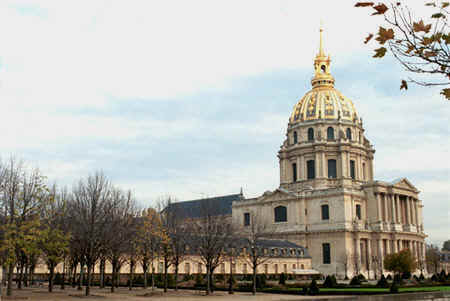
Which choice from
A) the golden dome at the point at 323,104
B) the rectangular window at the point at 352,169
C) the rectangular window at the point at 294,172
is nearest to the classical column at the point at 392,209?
the rectangular window at the point at 352,169

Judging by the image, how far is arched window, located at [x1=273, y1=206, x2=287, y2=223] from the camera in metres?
98.5

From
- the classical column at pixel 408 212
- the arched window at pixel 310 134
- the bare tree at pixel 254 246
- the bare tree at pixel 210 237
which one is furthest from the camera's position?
the arched window at pixel 310 134

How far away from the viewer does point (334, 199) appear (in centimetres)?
9144

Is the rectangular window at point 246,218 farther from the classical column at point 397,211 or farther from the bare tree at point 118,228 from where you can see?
the bare tree at point 118,228

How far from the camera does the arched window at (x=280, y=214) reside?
9853 centimetres

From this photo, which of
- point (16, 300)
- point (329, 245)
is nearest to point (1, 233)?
point (16, 300)

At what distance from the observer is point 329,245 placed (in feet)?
297

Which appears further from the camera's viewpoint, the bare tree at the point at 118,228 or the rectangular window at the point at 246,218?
the rectangular window at the point at 246,218

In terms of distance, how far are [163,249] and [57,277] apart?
22.7 metres

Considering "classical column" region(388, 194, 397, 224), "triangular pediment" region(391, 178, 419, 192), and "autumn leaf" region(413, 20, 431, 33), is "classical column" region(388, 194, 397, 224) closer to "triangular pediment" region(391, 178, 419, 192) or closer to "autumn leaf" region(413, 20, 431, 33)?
"triangular pediment" region(391, 178, 419, 192)

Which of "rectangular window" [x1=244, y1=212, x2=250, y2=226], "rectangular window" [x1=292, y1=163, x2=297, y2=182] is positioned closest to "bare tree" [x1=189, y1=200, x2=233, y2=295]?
"rectangular window" [x1=244, y1=212, x2=250, y2=226]

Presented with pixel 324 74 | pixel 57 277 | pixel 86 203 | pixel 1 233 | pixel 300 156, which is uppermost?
pixel 324 74

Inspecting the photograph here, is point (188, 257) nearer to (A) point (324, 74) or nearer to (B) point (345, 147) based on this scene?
(B) point (345, 147)

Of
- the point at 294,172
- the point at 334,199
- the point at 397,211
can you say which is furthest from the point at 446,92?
the point at 294,172
